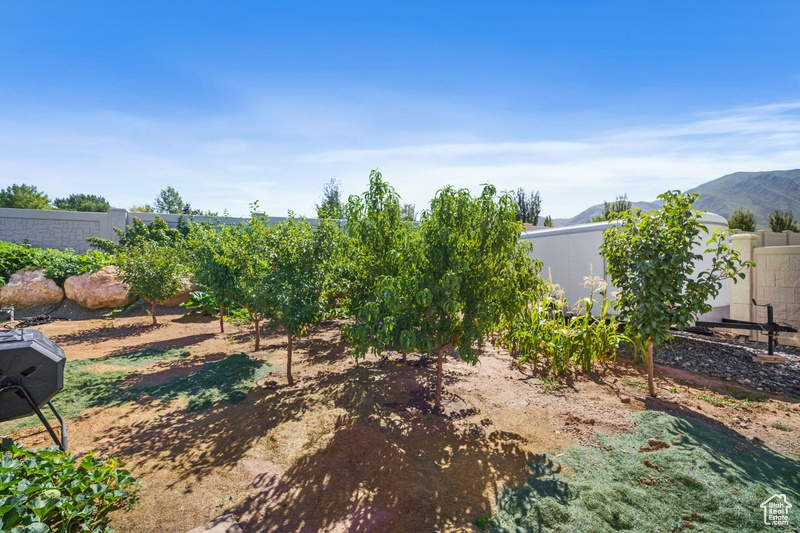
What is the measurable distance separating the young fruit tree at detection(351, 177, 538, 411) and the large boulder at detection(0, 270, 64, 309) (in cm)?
1477

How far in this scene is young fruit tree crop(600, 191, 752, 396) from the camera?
17.0ft

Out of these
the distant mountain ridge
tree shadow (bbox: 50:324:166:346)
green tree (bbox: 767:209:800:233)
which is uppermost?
the distant mountain ridge

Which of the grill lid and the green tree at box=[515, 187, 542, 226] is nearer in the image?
the grill lid

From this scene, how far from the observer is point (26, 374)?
376 centimetres

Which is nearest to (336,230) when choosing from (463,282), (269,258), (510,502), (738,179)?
(269,258)

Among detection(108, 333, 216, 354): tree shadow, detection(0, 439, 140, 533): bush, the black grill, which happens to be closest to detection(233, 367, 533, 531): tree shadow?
detection(0, 439, 140, 533): bush

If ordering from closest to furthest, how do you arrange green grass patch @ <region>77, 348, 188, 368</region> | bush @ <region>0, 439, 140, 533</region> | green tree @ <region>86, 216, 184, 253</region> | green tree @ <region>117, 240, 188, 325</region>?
bush @ <region>0, 439, 140, 533</region>, green grass patch @ <region>77, 348, 188, 368</region>, green tree @ <region>117, 240, 188, 325</region>, green tree @ <region>86, 216, 184, 253</region>

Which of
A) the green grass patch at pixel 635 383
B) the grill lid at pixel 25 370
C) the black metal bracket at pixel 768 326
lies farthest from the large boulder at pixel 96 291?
the black metal bracket at pixel 768 326

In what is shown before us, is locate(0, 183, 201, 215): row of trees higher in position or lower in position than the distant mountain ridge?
lower

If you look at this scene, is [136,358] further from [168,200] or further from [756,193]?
[756,193]

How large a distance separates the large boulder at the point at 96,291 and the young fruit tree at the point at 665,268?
49.8ft

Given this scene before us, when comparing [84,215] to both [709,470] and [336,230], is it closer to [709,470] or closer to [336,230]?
[336,230]

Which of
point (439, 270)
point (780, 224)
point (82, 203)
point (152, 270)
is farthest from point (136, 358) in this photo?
point (82, 203)

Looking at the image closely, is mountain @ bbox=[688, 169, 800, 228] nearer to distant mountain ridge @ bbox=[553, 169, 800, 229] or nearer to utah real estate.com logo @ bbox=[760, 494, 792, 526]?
distant mountain ridge @ bbox=[553, 169, 800, 229]
